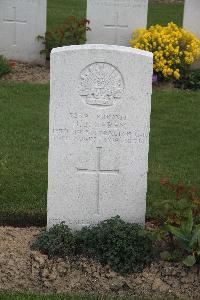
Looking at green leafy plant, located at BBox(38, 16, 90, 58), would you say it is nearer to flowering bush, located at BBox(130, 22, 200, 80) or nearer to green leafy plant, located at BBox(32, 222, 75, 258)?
flowering bush, located at BBox(130, 22, 200, 80)

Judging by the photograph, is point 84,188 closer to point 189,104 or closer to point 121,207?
point 121,207

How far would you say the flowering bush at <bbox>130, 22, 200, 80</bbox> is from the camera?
39.0ft

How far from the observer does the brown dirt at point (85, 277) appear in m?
5.54

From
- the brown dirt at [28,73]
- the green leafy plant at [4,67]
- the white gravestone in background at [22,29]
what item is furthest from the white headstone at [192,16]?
the green leafy plant at [4,67]

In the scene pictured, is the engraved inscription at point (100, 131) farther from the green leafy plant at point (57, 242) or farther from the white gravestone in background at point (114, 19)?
the white gravestone in background at point (114, 19)

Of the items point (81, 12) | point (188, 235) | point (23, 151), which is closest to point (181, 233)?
point (188, 235)

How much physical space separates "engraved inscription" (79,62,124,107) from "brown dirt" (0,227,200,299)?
4.03ft

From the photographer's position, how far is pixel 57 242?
5.85 metres

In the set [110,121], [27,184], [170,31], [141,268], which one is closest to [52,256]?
[141,268]

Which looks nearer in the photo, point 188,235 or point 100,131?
point 188,235

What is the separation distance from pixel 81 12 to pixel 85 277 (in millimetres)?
13281

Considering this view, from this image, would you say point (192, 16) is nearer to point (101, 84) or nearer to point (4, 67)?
point (4, 67)

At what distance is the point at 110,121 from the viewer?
5.85m

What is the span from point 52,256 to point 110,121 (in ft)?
3.70
